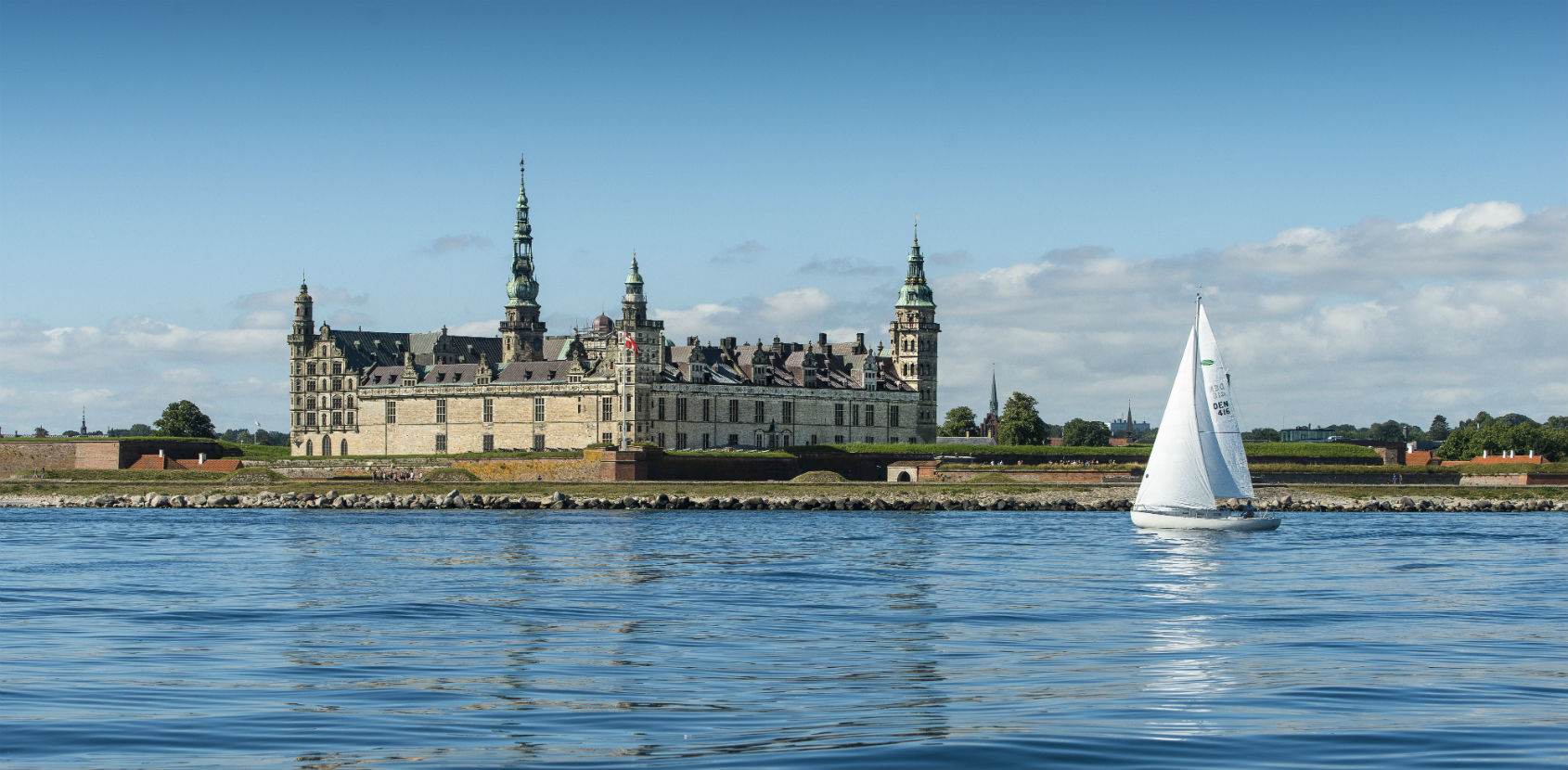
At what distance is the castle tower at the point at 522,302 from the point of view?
5497 inches

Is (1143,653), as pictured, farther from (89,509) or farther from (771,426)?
(771,426)

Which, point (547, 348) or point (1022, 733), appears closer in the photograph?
point (1022, 733)

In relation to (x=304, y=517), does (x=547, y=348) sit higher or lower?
higher

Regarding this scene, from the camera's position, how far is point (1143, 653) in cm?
2383

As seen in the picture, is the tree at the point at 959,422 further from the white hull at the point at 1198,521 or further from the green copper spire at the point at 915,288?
the white hull at the point at 1198,521

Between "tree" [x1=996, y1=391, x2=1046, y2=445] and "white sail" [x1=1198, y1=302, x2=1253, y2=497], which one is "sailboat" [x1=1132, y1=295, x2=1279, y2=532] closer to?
"white sail" [x1=1198, y1=302, x2=1253, y2=497]

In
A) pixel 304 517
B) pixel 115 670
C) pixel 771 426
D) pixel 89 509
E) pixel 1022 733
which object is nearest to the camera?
pixel 1022 733

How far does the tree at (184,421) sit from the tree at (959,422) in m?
62.6

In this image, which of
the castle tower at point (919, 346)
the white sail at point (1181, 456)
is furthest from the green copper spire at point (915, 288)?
the white sail at point (1181, 456)

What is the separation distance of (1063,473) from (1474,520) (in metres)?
27.3

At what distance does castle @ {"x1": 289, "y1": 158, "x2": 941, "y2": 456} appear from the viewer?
394 feet

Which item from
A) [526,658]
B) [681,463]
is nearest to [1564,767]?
[526,658]

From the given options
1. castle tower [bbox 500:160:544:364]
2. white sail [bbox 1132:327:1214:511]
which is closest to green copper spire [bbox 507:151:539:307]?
castle tower [bbox 500:160:544:364]

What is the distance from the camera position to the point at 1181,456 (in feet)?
183
